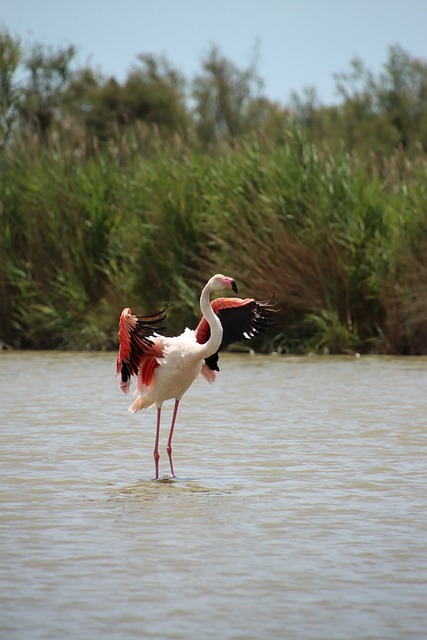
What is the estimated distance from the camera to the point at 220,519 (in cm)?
Answer: 563

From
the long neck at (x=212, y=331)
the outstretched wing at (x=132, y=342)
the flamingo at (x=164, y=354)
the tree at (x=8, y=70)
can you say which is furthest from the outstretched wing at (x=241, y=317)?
the tree at (x=8, y=70)

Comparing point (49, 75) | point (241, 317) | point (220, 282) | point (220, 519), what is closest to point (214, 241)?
point (241, 317)

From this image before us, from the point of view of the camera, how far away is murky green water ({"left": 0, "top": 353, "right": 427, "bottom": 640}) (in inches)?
161

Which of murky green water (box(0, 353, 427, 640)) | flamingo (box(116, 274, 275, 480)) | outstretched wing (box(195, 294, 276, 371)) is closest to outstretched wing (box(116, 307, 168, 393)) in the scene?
flamingo (box(116, 274, 275, 480))

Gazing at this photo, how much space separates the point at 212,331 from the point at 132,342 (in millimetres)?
450

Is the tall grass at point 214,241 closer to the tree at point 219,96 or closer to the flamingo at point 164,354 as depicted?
the flamingo at point 164,354

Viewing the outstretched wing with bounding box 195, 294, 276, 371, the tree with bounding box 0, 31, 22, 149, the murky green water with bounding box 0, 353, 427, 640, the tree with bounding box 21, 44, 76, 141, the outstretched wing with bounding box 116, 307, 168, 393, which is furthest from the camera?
the tree with bounding box 21, 44, 76, 141

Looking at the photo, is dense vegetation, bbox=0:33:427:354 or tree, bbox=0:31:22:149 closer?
dense vegetation, bbox=0:33:427:354

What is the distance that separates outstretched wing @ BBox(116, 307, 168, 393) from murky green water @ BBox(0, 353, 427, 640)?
2.00 ft

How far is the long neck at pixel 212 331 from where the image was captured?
267 inches

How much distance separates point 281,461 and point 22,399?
12.5 ft

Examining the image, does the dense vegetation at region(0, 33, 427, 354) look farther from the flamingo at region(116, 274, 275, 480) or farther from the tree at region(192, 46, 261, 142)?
the tree at region(192, 46, 261, 142)

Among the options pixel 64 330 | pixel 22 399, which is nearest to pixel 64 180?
pixel 64 330

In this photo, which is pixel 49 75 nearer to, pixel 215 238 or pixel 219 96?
pixel 219 96
